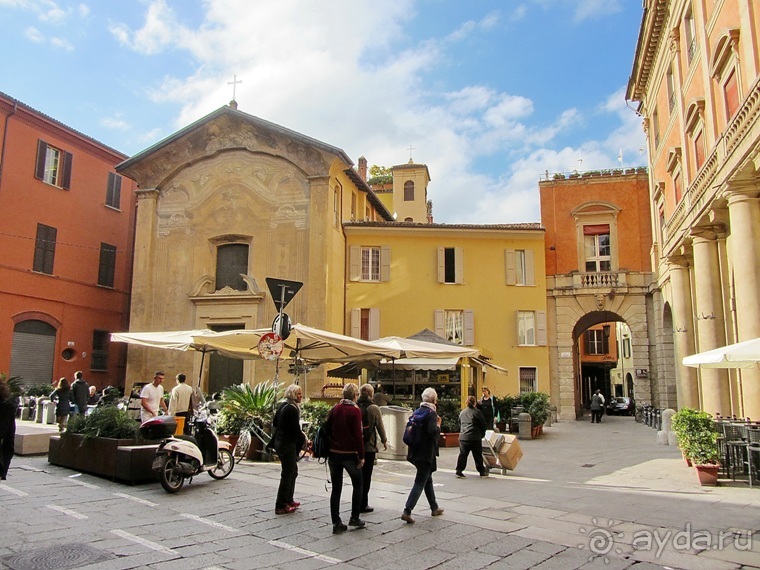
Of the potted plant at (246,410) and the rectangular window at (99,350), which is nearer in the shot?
the potted plant at (246,410)

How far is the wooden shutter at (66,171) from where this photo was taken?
24422 mm

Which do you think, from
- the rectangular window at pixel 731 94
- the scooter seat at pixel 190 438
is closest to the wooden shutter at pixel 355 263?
the rectangular window at pixel 731 94

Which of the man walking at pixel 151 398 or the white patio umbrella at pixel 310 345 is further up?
the white patio umbrella at pixel 310 345

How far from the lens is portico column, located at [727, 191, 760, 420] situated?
12594 millimetres

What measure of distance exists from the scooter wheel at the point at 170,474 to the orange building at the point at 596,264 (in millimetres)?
20598

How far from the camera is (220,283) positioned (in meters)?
24.0

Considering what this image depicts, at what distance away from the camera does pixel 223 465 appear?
9398 millimetres

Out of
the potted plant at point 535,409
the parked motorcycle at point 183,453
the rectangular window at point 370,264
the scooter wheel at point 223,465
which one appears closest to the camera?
the parked motorcycle at point 183,453

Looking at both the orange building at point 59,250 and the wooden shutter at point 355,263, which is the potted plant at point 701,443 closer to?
the wooden shutter at point 355,263

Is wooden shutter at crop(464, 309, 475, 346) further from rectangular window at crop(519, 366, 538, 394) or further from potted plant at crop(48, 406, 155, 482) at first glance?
potted plant at crop(48, 406, 155, 482)

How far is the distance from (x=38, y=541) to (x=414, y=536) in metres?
3.54

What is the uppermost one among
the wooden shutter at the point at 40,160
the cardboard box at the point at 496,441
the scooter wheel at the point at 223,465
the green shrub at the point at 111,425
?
the wooden shutter at the point at 40,160

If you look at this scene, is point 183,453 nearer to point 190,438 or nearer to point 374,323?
point 190,438

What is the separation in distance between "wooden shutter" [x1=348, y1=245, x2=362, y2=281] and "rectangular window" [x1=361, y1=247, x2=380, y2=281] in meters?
0.21
